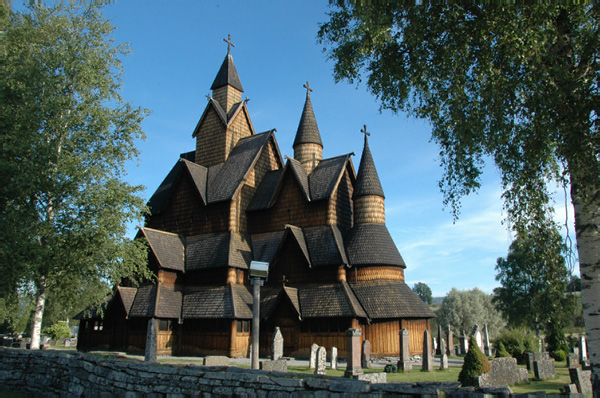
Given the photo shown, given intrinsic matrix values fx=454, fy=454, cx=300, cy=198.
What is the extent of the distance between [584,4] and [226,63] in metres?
30.3

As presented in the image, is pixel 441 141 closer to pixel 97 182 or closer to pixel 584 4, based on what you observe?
pixel 584 4

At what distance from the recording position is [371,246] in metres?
26.2

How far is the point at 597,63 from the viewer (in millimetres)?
8352

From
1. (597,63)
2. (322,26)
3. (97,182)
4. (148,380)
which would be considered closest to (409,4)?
(322,26)

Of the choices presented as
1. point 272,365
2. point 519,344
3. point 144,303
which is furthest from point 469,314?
point 272,365

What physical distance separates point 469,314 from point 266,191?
39557 millimetres

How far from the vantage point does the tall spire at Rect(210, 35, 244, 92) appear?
35000mm

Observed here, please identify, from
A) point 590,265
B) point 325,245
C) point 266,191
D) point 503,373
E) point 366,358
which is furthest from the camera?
point 266,191

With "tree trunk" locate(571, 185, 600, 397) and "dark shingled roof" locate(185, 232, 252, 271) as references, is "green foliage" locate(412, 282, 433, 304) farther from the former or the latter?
"tree trunk" locate(571, 185, 600, 397)

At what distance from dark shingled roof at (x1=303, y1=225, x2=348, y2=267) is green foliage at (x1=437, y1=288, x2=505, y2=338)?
119 feet

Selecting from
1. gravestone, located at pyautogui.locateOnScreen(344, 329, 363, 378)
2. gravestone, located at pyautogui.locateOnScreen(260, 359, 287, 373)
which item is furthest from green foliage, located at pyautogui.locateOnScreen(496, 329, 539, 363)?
gravestone, located at pyautogui.locateOnScreen(260, 359, 287, 373)

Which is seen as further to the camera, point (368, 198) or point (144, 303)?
point (368, 198)

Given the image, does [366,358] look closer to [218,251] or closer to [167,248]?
[218,251]

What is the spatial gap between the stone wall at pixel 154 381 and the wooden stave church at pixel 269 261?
401 inches
